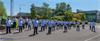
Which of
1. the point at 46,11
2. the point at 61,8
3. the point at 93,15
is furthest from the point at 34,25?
the point at 93,15

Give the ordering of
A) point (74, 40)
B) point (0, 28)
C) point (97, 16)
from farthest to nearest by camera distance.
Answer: point (97, 16) < point (0, 28) < point (74, 40)

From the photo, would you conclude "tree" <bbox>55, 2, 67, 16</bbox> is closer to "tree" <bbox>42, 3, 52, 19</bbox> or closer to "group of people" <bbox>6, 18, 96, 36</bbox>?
"tree" <bbox>42, 3, 52, 19</bbox>

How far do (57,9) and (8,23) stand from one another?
102 m

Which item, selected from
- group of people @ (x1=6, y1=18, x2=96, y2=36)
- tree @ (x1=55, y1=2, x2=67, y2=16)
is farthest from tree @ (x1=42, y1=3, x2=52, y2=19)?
group of people @ (x1=6, y1=18, x2=96, y2=36)

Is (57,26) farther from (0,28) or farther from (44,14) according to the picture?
(44,14)

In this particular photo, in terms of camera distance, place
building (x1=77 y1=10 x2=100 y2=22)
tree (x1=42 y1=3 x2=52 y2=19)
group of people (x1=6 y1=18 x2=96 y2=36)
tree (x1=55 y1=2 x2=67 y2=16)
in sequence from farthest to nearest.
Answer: building (x1=77 y1=10 x2=100 y2=22) → tree (x1=55 y1=2 x2=67 y2=16) → tree (x1=42 y1=3 x2=52 y2=19) → group of people (x1=6 y1=18 x2=96 y2=36)

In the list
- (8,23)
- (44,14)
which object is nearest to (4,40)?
(8,23)

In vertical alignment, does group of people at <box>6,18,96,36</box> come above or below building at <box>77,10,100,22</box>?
above

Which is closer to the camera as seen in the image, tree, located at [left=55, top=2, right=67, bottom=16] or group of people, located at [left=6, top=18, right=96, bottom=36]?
group of people, located at [left=6, top=18, right=96, bottom=36]

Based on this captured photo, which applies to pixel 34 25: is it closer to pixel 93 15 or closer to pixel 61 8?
pixel 61 8

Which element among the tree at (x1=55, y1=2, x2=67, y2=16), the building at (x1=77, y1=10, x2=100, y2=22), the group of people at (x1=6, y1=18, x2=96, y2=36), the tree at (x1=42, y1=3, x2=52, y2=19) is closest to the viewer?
the group of people at (x1=6, y1=18, x2=96, y2=36)

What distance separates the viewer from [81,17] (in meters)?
103

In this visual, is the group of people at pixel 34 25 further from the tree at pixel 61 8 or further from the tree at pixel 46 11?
the tree at pixel 61 8

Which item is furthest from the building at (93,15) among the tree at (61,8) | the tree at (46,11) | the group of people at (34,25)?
the group of people at (34,25)
